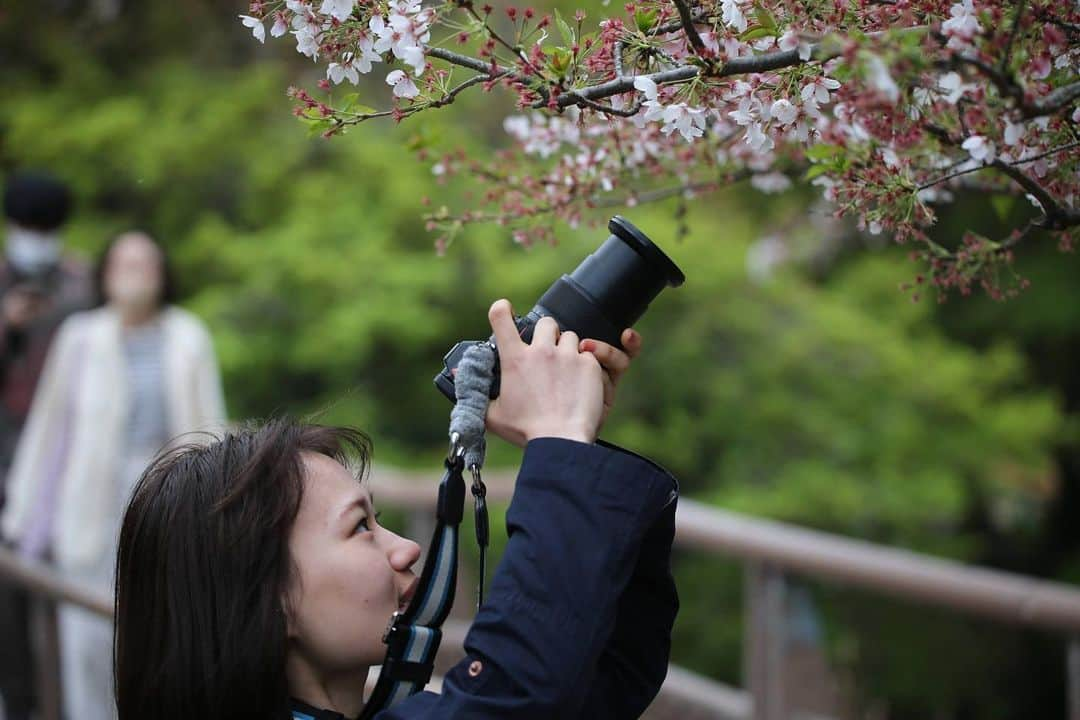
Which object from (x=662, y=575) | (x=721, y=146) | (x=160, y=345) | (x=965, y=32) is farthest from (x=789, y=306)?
(x=965, y=32)

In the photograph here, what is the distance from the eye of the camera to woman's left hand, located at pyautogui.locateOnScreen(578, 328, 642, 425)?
1.44 metres

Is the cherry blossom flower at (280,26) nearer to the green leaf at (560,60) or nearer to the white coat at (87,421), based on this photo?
the green leaf at (560,60)

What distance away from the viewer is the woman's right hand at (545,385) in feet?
4.58

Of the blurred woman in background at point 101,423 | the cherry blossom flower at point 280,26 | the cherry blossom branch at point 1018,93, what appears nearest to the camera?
the cherry blossom branch at point 1018,93

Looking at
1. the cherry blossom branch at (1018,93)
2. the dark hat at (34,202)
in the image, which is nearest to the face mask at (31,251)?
the dark hat at (34,202)

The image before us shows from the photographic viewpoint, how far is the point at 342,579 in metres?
1.57

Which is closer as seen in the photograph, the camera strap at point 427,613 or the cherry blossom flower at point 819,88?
the cherry blossom flower at point 819,88

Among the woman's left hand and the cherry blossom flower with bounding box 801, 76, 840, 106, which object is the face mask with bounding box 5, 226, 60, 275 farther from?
the cherry blossom flower with bounding box 801, 76, 840, 106

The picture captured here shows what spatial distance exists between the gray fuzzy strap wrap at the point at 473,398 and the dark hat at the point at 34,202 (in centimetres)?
376

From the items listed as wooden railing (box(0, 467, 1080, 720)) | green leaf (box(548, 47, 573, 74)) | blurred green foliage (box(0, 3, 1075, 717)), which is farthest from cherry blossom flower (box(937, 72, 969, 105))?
blurred green foliage (box(0, 3, 1075, 717))

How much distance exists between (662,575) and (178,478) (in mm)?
665

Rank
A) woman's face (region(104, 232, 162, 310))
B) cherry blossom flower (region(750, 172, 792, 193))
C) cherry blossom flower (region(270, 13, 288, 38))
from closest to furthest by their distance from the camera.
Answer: cherry blossom flower (region(270, 13, 288, 38)) → cherry blossom flower (region(750, 172, 792, 193)) → woman's face (region(104, 232, 162, 310))

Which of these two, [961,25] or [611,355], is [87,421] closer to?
[611,355]

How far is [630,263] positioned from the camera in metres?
1.46
